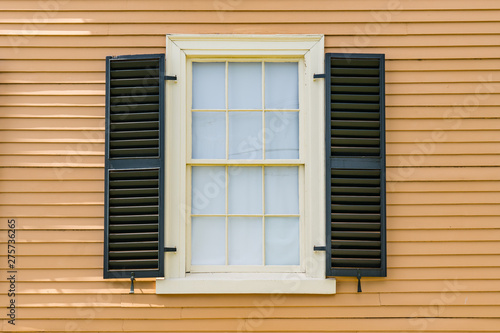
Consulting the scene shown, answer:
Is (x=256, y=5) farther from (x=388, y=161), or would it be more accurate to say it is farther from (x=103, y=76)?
(x=388, y=161)

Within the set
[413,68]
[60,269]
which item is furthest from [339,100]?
[60,269]

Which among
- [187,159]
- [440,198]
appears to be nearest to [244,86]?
[187,159]

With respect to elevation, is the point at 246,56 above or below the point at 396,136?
above

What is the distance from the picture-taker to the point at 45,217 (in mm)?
4230

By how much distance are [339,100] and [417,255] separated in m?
1.30

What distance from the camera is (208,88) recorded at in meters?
4.34

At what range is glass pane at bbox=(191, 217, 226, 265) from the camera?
4.26 m

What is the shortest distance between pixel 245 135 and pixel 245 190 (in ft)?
1.39

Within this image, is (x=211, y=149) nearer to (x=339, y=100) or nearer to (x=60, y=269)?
(x=339, y=100)

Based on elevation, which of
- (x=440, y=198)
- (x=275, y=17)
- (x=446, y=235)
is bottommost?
(x=446, y=235)

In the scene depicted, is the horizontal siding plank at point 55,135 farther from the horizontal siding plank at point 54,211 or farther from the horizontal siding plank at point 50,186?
the horizontal siding plank at point 54,211

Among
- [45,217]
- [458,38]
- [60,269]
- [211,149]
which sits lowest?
[60,269]

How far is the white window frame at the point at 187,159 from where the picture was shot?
13.5ft

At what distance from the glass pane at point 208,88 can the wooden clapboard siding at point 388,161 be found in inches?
12.6
